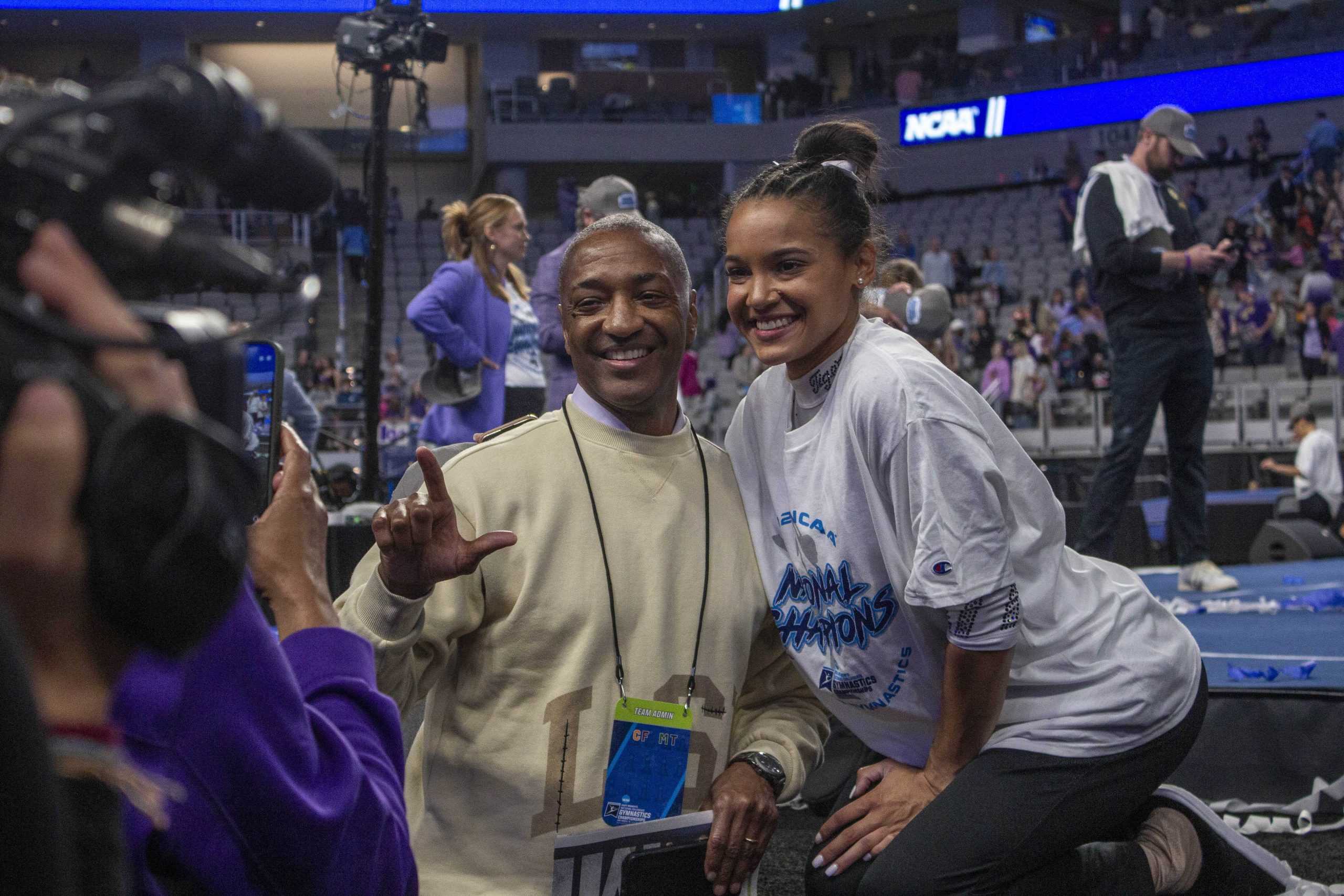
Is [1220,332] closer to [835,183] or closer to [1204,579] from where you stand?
[1204,579]

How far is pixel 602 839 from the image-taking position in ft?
4.90

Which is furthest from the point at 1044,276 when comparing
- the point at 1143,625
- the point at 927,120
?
the point at 1143,625

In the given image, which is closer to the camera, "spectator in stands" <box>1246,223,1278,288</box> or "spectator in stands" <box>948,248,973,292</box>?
"spectator in stands" <box>1246,223,1278,288</box>

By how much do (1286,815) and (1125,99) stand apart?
1647 centimetres

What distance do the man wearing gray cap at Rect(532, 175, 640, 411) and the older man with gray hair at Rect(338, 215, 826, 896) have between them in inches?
85.1

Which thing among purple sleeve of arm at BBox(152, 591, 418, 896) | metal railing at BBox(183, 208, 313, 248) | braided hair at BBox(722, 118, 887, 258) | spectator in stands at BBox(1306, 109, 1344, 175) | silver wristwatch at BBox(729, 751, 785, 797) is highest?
spectator in stands at BBox(1306, 109, 1344, 175)

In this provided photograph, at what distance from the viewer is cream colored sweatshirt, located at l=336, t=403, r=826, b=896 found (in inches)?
62.1

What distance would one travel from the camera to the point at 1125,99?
683 inches

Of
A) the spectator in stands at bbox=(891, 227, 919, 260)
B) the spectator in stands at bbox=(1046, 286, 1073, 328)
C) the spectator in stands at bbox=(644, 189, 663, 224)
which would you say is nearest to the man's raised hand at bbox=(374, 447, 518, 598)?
the spectator in stands at bbox=(1046, 286, 1073, 328)

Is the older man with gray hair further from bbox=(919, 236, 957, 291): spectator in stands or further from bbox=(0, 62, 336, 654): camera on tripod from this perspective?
bbox=(919, 236, 957, 291): spectator in stands

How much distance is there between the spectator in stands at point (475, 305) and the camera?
4324mm

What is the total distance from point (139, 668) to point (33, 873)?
27 cm

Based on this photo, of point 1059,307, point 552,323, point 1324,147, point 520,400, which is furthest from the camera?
point 1324,147

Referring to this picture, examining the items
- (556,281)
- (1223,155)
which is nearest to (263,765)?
(556,281)
